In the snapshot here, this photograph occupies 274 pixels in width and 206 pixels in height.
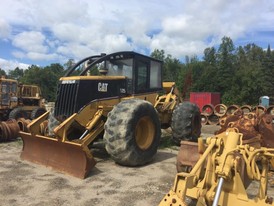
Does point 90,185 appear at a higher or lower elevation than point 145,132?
lower

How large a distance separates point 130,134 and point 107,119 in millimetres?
619

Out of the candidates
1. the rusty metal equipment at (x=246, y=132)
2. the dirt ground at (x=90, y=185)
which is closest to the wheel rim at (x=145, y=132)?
the dirt ground at (x=90, y=185)

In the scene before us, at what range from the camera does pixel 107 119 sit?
723 centimetres

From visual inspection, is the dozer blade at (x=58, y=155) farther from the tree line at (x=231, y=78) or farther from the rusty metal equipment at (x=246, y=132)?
the tree line at (x=231, y=78)

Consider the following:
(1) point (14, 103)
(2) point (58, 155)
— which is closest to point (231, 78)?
(1) point (14, 103)

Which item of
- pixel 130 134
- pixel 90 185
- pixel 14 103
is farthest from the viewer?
pixel 14 103

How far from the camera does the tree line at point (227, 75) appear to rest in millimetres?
58625

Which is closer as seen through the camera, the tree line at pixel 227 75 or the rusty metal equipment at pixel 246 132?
the rusty metal equipment at pixel 246 132

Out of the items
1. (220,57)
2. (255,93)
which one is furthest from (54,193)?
(220,57)

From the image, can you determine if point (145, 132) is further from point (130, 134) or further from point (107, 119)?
point (107, 119)

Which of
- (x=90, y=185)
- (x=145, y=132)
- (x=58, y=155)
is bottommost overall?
(x=90, y=185)

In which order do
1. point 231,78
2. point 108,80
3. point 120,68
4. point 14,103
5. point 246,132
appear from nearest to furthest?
point 246,132 → point 108,80 → point 120,68 → point 14,103 → point 231,78

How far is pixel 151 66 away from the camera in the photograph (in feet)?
31.1

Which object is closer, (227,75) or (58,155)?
(58,155)
